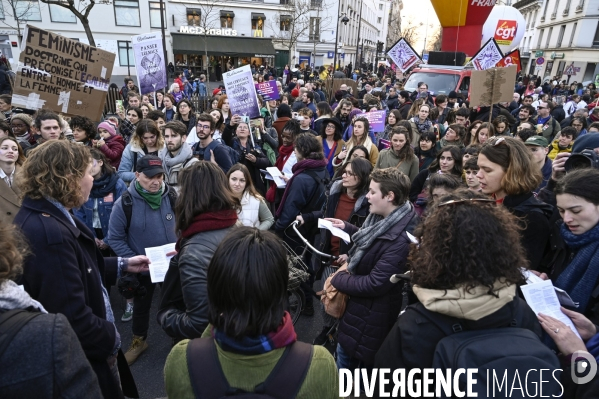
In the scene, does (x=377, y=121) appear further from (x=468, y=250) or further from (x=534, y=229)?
(x=468, y=250)

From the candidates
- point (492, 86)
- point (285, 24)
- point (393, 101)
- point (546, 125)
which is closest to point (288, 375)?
point (492, 86)

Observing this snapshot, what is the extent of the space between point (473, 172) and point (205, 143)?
3451mm

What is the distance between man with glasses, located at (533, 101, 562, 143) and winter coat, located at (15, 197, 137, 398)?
28.0ft

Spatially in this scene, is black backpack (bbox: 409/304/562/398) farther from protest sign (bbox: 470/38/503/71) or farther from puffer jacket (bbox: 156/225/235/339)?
protest sign (bbox: 470/38/503/71)

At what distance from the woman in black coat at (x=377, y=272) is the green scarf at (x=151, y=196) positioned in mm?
1754

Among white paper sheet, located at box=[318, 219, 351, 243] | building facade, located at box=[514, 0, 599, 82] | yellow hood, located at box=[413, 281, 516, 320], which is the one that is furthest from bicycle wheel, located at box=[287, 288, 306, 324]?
building facade, located at box=[514, 0, 599, 82]

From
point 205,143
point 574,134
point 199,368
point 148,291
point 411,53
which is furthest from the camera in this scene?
point 411,53

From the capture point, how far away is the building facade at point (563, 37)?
110ft

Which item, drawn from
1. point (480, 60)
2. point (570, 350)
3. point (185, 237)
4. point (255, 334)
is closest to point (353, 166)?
point (185, 237)

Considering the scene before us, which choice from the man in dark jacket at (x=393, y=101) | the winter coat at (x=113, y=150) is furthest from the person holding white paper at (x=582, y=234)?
the man in dark jacket at (x=393, y=101)

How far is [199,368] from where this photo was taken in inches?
49.6

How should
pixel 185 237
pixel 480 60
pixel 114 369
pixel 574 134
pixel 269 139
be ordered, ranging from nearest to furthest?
pixel 185 237 < pixel 114 369 < pixel 574 134 < pixel 269 139 < pixel 480 60

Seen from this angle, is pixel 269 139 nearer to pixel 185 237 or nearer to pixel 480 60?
pixel 185 237

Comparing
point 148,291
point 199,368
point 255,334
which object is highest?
point 255,334
